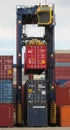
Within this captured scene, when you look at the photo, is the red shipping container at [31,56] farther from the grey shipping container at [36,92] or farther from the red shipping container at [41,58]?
the grey shipping container at [36,92]

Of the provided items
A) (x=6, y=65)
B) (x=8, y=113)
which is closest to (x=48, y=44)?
(x=6, y=65)

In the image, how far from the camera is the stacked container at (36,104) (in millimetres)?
37062

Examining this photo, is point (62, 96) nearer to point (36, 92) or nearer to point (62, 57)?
point (36, 92)

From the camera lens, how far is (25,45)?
3956 centimetres

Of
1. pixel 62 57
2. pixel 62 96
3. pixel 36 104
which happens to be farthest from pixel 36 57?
pixel 62 57

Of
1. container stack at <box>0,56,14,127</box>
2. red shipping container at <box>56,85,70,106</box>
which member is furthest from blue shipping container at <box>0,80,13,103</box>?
red shipping container at <box>56,85,70,106</box>

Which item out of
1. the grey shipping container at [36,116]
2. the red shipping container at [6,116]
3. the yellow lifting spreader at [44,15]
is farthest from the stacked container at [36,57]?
the red shipping container at [6,116]

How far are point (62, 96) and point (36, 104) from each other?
17.0 feet

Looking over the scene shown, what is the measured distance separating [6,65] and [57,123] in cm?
734

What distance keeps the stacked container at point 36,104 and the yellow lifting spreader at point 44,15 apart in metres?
5.48

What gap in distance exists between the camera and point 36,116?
37.0 meters

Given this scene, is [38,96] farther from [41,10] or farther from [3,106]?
[41,10]

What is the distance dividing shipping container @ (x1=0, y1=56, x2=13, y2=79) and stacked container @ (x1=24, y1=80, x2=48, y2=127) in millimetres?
1930

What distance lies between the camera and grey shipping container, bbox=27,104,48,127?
37062 mm
